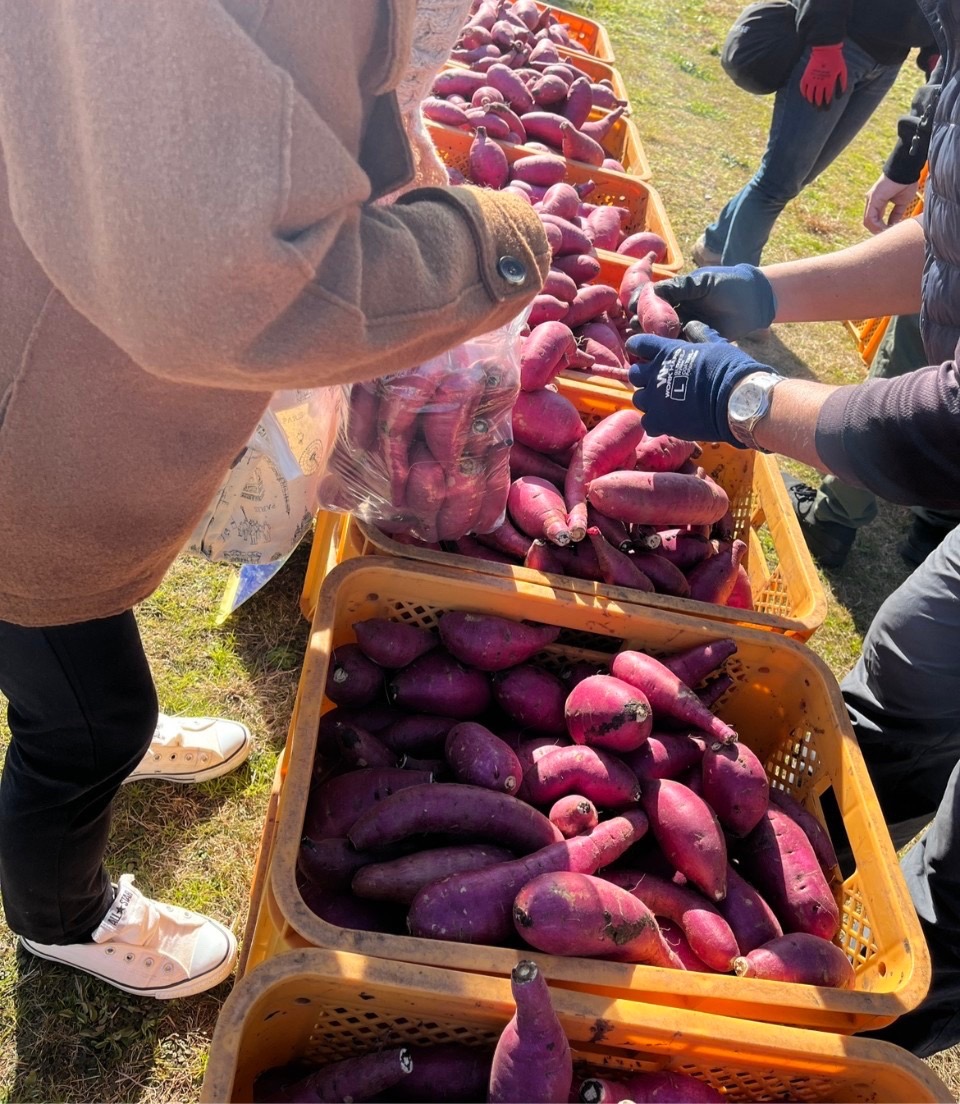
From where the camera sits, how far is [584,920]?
1289mm

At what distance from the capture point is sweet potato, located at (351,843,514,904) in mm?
1408

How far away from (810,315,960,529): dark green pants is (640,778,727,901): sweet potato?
1959 mm

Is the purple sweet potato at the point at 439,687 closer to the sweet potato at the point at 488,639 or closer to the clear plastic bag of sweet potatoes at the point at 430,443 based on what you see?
the sweet potato at the point at 488,639

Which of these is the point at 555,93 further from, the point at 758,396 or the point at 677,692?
the point at 677,692

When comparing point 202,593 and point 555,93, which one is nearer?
point 202,593

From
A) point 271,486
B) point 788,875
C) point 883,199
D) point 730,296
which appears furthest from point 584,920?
point 883,199

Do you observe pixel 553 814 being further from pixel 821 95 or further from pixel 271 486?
pixel 821 95

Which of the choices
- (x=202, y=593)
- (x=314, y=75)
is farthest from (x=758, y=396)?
(x=202, y=593)

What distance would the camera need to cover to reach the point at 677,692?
1713 mm

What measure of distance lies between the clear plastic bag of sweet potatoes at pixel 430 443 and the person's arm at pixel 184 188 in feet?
2.52

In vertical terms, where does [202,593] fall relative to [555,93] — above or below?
below

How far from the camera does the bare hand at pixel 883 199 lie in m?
3.54

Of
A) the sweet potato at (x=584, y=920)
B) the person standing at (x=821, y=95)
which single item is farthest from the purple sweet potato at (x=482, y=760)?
the person standing at (x=821, y=95)

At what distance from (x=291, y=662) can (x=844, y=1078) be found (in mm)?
1793
